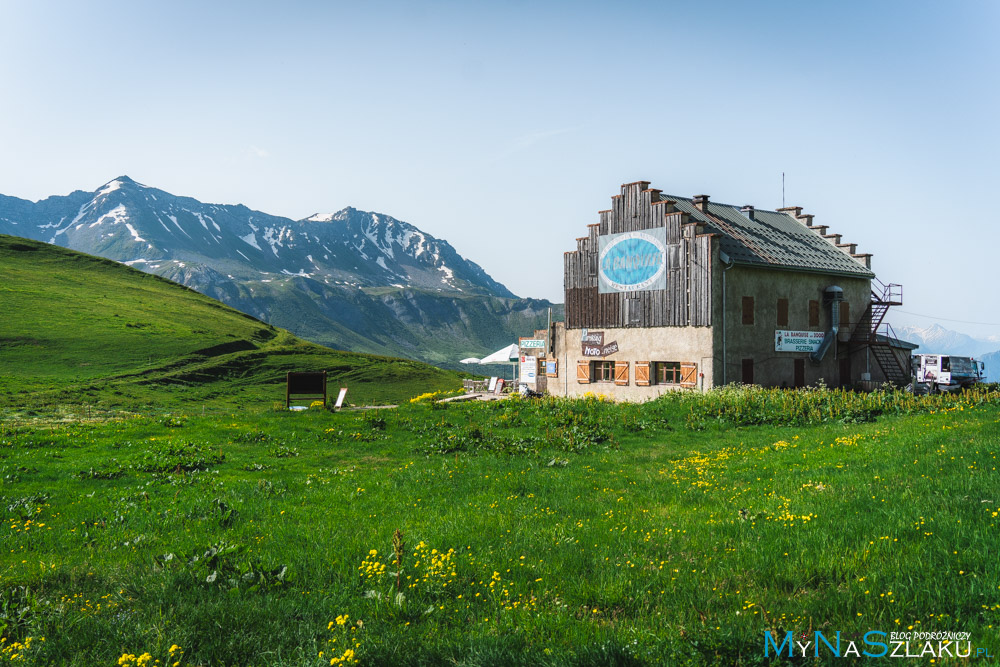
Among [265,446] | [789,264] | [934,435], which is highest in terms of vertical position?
[789,264]

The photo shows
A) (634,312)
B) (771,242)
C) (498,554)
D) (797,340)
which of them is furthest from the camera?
(771,242)

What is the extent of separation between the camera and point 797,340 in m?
40.0

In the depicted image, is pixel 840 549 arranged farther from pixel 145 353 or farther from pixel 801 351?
pixel 145 353

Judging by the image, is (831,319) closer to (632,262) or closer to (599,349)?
(632,262)

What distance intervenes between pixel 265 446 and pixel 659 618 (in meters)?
16.2

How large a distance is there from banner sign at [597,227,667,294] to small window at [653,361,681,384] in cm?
471

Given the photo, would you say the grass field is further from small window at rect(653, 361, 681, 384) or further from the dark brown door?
the dark brown door

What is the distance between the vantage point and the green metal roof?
3816cm

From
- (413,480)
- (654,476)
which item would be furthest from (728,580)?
(413,480)

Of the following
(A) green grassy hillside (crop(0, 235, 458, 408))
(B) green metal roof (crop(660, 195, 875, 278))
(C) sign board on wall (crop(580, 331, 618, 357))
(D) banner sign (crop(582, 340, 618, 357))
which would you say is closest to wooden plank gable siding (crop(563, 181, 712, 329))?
(C) sign board on wall (crop(580, 331, 618, 357))

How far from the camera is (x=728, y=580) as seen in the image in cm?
695

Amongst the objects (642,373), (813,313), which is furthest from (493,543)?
(813,313)

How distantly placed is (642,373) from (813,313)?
1233 centimetres

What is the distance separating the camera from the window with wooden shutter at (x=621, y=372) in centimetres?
4034
